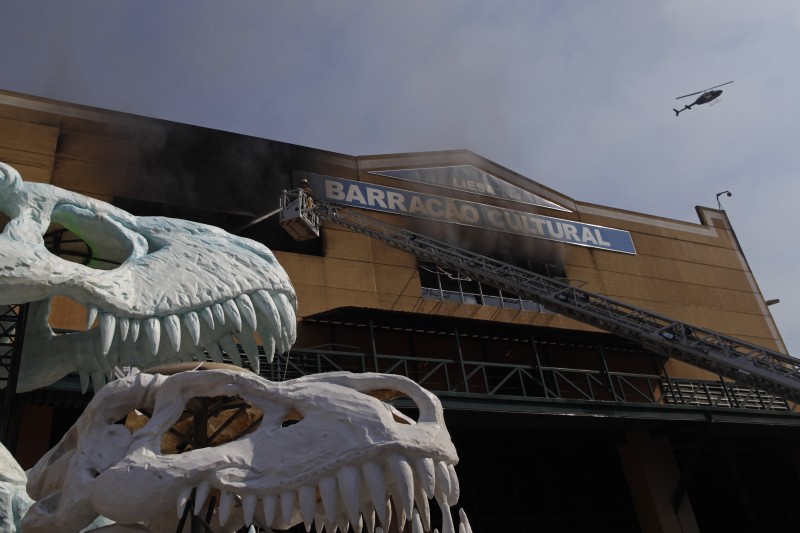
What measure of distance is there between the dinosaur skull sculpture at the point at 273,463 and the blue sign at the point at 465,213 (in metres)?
12.7

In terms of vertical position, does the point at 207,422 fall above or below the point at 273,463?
above

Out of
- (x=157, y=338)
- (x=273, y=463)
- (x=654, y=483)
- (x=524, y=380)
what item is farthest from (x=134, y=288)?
(x=524, y=380)

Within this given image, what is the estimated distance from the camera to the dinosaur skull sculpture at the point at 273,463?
216cm

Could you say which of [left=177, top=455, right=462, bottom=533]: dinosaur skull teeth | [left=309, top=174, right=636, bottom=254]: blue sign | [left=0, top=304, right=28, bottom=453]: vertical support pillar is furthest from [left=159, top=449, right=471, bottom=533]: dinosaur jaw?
[left=309, top=174, right=636, bottom=254]: blue sign

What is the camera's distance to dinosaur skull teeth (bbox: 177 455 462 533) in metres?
2.09

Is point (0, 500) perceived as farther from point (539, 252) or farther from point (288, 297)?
point (539, 252)

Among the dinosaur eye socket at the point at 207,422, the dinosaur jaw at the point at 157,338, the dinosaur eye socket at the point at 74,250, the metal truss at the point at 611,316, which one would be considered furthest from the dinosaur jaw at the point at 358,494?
the metal truss at the point at 611,316

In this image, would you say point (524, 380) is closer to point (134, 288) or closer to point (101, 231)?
point (101, 231)

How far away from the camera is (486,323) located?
44.1 feet

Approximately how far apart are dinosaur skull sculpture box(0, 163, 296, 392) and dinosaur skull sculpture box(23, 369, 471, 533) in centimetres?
81

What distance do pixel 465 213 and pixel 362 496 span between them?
15.1 metres

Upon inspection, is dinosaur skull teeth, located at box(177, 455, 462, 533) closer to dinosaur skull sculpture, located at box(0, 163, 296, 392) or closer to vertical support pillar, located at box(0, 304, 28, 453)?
dinosaur skull sculpture, located at box(0, 163, 296, 392)

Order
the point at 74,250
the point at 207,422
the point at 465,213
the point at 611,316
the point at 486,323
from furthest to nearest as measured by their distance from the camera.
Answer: the point at 465,213 < the point at 611,316 < the point at 486,323 < the point at 74,250 < the point at 207,422

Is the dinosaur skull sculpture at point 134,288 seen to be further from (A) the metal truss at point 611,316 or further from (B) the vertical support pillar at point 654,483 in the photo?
(B) the vertical support pillar at point 654,483
